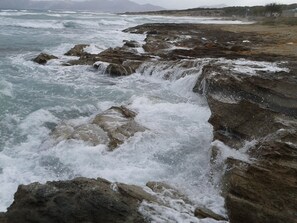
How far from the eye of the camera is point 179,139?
30.7 feet

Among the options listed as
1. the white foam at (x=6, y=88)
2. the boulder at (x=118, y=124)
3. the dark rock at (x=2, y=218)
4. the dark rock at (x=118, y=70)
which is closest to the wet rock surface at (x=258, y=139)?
the boulder at (x=118, y=124)

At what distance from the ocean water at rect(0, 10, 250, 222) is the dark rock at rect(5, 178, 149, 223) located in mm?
1417

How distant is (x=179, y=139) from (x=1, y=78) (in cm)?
981

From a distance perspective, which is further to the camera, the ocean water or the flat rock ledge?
the ocean water

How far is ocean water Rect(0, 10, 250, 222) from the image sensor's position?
7.60 metres

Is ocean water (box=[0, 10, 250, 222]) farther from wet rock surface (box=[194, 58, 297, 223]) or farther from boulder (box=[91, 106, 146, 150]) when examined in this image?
wet rock surface (box=[194, 58, 297, 223])

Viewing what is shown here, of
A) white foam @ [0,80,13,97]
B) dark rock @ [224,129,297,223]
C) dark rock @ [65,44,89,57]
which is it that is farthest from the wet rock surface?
dark rock @ [65,44,89,57]

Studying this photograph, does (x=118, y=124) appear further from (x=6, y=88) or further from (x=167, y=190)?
(x=6, y=88)

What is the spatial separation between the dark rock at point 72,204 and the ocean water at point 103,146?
142 cm

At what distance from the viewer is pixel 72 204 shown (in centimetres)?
524

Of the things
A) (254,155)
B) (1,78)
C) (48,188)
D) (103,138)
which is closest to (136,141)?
(103,138)

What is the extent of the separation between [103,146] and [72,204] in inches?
141

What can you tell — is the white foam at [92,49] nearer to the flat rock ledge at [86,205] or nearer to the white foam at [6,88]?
the white foam at [6,88]

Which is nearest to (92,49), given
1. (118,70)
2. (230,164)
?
(118,70)
